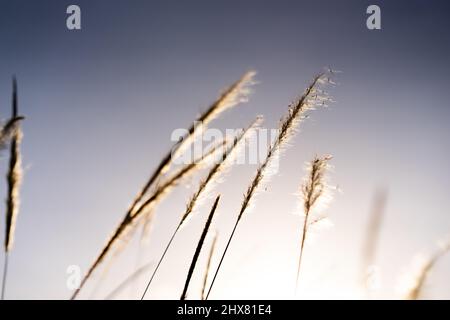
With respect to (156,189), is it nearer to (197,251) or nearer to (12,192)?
(197,251)

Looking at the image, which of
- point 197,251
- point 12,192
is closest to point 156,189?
point 197,251

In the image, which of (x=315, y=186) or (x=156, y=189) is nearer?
(x=156, y=189)

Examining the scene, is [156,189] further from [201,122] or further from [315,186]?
[315,186]

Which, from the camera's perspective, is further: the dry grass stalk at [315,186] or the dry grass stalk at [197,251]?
the dry grass stalk at [315,186]

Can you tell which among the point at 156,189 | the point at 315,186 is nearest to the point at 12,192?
the point at 156,189

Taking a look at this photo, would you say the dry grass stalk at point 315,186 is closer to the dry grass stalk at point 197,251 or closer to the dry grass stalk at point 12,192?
the dry grass stalk at point 197,251

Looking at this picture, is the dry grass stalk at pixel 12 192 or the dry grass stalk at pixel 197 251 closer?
the dry grass stalk at pixel 197 251

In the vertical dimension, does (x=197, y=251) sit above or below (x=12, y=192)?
below

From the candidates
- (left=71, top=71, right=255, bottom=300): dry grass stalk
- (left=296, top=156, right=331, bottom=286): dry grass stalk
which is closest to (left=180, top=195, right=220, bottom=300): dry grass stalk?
(left=71, top=71, right=255, bottom=300): dry grass stalk

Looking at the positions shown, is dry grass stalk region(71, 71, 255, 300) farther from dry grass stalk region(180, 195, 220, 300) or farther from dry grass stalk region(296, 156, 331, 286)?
dry grass stalk region(296, 156, 331, 286)

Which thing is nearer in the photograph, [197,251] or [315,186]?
[197,251]

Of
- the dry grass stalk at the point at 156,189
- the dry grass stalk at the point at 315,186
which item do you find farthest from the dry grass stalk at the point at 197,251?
the dry grass stalk at the point at 315,186

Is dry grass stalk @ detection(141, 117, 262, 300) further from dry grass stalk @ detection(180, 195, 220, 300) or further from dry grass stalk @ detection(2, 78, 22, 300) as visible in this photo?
dry grass stalk @ detection(2, 78, 22, 300)

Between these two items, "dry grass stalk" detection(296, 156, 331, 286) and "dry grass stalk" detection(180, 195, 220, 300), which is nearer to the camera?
"dry grass stalk" detection(180, 195, 220, 300)
